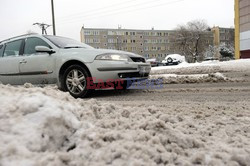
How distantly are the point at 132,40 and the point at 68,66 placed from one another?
306 ft

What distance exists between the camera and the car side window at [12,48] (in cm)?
555

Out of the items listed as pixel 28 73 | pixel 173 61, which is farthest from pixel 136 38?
pixel 28 73

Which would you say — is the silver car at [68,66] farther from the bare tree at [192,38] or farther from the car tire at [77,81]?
the bare tree at [192,38]

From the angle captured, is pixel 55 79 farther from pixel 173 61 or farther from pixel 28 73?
pixel 173 61

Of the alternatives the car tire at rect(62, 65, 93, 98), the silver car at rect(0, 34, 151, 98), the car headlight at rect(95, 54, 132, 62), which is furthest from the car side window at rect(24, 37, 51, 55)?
the car headlight at rect(95, 54, 132, 62)

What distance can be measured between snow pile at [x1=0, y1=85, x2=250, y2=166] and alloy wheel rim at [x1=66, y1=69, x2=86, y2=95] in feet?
8.12

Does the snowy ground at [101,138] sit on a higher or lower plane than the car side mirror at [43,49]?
lower

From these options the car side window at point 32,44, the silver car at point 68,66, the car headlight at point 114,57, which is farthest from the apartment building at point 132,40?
the car headlight at point 114,57

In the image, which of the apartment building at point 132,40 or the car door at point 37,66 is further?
the apartment building at point 132,40

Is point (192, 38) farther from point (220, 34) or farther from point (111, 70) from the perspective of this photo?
point (111, 70)

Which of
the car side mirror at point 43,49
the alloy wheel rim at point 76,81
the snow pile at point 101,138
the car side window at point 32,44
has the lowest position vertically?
the snow pile at point 101,138

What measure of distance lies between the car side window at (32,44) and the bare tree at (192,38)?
5435cm

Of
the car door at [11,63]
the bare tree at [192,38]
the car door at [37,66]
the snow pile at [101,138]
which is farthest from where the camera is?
the bare tree at [192,38]

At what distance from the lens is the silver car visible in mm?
4555
